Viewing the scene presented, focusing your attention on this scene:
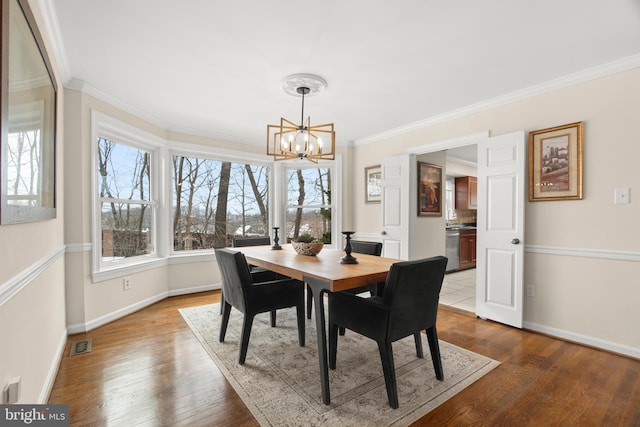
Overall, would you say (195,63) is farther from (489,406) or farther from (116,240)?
(489,406)

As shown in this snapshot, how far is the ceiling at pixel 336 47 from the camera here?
1809 millimetres

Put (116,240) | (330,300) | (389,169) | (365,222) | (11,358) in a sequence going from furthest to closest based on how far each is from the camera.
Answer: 1. (365,222)
2. (389,169)
3. (116,240)
4. (330,300)
5. (11,358)

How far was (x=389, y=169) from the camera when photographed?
4285 millimetres

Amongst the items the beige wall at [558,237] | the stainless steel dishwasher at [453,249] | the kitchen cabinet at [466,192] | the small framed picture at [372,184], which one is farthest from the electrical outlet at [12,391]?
the kitchen cabinet at [466,192]

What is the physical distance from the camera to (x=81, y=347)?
2518mm

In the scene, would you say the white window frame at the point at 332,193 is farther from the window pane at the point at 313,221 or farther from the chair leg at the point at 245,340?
the chair leg at the point at 245,340

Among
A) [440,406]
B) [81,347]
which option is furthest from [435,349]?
[81,347]

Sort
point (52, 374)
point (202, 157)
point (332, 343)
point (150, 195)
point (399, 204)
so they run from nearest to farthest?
point (52, 374)
point (332, 343)
point (150, 195)
point (399, 204)
point (202, 157)

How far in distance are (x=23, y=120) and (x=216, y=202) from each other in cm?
317

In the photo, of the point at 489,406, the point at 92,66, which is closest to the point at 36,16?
the point at 92,66

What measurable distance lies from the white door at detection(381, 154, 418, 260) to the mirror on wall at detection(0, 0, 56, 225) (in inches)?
141

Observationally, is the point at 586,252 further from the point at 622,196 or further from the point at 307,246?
the point at 307,246

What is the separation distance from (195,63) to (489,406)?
3145 mm

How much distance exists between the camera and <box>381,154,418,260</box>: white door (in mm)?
4055
